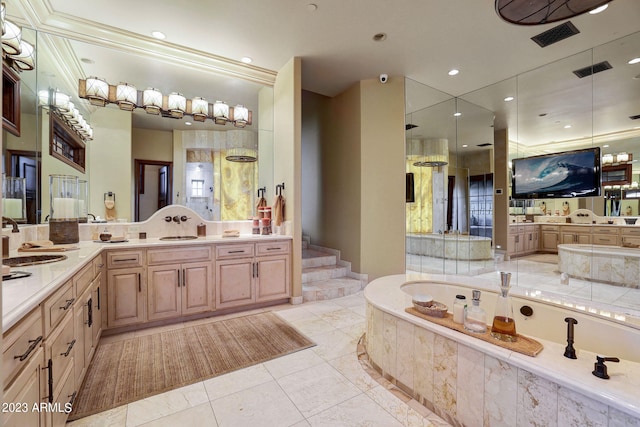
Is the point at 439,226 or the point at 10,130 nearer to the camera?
the point at 10,130

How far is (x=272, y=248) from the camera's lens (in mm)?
3625

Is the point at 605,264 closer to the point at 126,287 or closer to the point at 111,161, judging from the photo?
the point at 126,287

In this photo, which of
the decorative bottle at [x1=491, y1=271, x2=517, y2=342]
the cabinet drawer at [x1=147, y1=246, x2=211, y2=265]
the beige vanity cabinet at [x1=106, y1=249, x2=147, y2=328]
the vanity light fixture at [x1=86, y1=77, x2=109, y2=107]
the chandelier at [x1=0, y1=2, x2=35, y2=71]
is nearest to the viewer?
the decorative bottle at [x1=491, y1=271, x2=517, y2=342]

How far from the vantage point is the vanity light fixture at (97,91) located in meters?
3.16

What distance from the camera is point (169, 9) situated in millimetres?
2775

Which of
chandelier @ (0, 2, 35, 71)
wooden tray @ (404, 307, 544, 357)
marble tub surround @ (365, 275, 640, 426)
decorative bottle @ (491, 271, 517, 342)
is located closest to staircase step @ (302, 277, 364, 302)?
marble tub surround @ (365, 275, 640, 426)

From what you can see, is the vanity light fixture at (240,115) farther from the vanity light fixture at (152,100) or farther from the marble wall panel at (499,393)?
the marble wall panel at (499,393)

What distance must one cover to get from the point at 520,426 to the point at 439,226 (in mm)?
3877

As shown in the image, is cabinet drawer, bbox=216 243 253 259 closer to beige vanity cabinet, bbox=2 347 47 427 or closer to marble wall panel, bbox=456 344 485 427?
beige vanity cabinet, bbox=2 347 47 427

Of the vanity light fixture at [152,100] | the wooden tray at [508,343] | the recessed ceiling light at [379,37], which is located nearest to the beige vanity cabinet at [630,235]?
the wooden tray at [508,343]


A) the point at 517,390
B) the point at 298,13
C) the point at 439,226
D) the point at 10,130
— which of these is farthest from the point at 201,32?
the point at 439,226

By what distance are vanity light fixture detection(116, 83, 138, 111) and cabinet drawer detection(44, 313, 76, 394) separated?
8.50 ft

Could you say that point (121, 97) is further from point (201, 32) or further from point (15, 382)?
point (15, 382)

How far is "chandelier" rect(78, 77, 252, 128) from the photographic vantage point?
3188 mm
